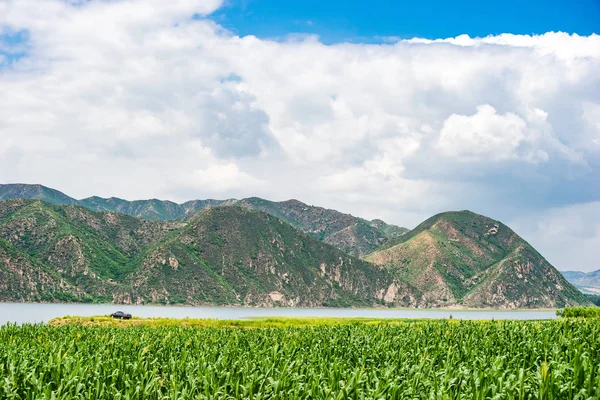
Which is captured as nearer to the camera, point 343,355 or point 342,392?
point 342,392

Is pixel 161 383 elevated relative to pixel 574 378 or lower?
lower

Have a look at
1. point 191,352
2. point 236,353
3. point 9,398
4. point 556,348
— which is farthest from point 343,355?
point 9,398

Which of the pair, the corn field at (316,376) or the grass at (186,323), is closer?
the corn field at (316,376)

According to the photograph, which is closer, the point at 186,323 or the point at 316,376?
the point at 316,376

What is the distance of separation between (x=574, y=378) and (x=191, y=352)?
44.5ft

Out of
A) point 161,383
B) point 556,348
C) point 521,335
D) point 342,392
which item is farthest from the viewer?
point 521,335

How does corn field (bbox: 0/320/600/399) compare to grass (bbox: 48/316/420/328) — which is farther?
grass (bbox: 48/316/420/328)

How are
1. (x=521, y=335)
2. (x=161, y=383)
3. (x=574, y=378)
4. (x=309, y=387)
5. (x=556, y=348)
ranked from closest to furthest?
1. (x=574, y=378)
2. (x=309, y=387)
3. (x=161, y=383)
4. (x=556, y=348)
5. (x=521, y=335)

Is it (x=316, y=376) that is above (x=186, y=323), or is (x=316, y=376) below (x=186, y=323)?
above

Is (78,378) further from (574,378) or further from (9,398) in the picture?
(574,378)

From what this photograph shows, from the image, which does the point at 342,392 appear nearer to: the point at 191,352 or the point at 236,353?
the point at 236,353

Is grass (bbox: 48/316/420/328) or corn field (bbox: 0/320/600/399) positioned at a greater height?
corn field (bbox: 0/320/600/399)

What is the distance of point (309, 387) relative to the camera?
1330 cm

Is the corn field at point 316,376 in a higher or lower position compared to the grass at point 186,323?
higher
